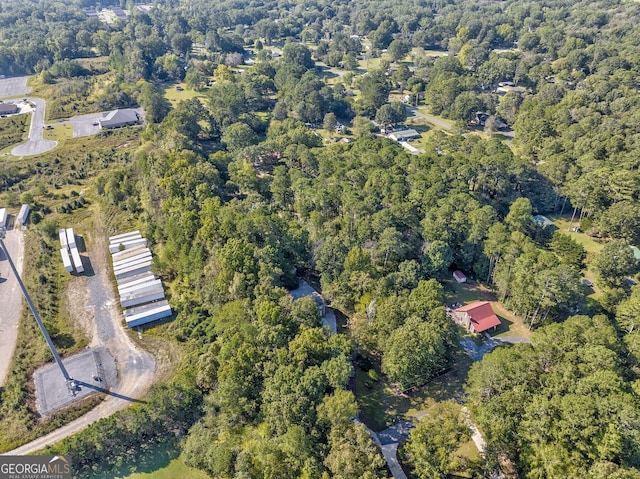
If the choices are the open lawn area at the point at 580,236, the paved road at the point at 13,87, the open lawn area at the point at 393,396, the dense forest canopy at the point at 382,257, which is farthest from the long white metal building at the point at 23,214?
the open lawn area at the point at 580,236

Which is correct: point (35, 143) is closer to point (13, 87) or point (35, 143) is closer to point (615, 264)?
point (13, 87)

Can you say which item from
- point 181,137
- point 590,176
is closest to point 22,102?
point 181,137

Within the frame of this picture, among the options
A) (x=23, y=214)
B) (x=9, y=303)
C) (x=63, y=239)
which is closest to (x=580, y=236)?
(x=63, y=239)

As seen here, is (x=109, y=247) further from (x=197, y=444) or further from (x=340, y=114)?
(x=340, y=114)

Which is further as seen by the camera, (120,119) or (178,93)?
(178,93)

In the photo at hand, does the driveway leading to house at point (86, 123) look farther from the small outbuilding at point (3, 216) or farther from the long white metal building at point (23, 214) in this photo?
the small outbuilding at point (3, 216)

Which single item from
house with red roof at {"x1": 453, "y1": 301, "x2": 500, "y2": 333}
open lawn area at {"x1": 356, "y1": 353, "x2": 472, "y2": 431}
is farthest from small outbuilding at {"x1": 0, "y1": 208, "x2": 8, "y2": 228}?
house with red roof at {"x1": 453, "y1": 301, "x2": 500, "y2": 333}
